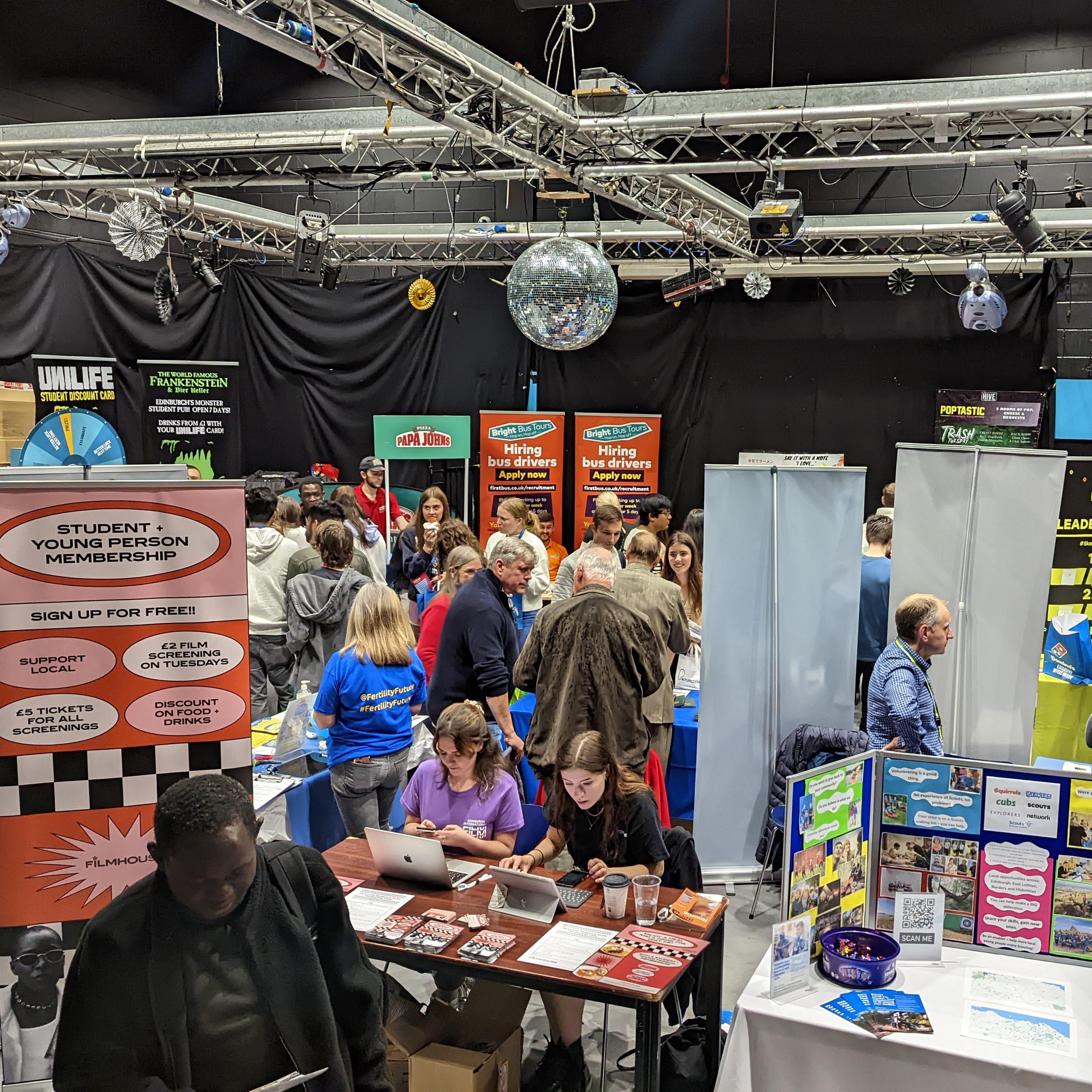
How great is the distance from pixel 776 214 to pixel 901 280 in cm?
375

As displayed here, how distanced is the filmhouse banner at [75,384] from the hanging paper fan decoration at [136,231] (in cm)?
255

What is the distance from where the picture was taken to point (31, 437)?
7934 millimetres

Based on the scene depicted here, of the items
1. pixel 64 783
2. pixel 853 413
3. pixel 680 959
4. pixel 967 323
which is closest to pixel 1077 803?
pixel 680 959

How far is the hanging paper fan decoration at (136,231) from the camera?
6996 millimetres

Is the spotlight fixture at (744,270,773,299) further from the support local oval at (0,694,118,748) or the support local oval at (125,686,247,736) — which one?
the support local oval at (0,694,118,748)

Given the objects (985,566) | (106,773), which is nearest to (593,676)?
(985,566)

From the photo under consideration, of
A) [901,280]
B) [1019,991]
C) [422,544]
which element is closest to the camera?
[1019,991]

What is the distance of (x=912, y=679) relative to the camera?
14.0ft

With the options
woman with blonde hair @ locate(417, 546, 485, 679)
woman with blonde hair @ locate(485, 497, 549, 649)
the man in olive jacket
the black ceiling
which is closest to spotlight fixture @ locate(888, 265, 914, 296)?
the black ceiling

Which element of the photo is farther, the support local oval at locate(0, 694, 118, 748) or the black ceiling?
the black ceiling

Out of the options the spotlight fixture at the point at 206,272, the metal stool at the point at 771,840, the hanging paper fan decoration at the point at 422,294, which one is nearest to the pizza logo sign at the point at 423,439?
the hanging paper fan decoration at the point at 422,294

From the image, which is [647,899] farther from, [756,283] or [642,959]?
[756,283]

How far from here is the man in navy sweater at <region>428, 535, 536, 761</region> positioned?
457 cm

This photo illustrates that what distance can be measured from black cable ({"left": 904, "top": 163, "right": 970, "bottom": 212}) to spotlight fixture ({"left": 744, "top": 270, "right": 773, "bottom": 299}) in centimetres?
146
